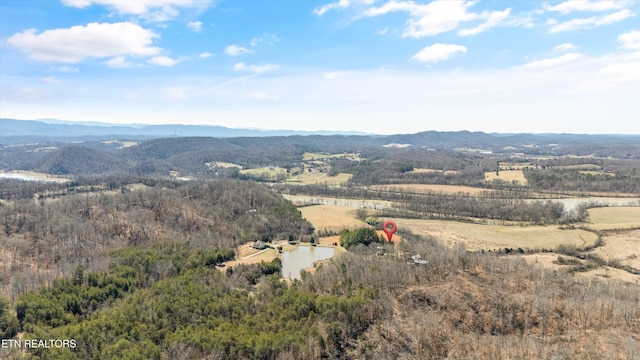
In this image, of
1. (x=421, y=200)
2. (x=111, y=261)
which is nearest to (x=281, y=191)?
(x=421, y=200)

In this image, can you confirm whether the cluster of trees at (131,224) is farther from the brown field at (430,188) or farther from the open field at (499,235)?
the brown field at (430,188)

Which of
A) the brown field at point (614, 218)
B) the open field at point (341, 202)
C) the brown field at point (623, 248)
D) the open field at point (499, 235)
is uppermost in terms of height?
the brown field at point (614, 218)

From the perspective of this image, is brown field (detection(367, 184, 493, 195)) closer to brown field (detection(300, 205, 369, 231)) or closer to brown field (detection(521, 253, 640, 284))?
brown field (detection(300, 205, 369, 231))

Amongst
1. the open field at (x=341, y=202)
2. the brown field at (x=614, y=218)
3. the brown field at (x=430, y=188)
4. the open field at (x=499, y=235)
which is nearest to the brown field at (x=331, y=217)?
the open field at (x=341, y=202)

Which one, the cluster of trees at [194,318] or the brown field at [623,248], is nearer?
the cluster of trees at [194,318]

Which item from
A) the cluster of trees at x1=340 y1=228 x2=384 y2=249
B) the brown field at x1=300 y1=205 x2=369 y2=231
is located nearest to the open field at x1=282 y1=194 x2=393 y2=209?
the brown field at x1=300 y1=205 x2=369 y2=231

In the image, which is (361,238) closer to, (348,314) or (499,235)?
(499,235)

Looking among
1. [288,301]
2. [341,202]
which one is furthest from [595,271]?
[341,202]
